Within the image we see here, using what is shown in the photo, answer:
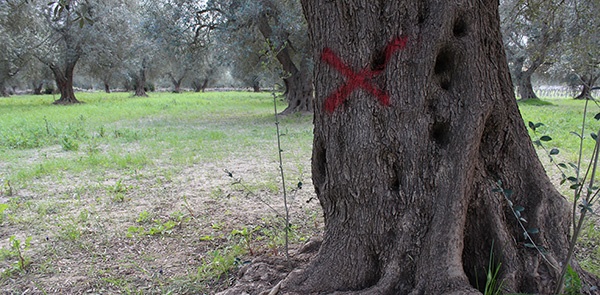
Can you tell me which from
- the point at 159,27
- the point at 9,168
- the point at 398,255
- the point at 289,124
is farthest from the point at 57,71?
the point at 398,255

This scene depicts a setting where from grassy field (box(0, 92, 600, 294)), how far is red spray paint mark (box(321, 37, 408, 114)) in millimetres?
1330

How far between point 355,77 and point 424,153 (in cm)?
52

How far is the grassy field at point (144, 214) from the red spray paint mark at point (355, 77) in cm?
133

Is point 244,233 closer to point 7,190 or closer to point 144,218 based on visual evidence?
point 144,218

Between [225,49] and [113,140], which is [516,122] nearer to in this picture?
[113,140]

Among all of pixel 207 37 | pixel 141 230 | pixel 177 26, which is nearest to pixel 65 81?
pixel 207 37

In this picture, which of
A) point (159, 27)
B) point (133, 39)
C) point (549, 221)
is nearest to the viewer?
point (549, 221)

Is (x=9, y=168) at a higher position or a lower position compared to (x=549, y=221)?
lower

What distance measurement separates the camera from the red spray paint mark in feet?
6.37

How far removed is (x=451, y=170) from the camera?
6.33 ft

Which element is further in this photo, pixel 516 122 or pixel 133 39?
pixel 133 39

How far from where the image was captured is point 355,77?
2.00m

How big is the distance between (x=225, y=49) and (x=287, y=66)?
89.3 inches

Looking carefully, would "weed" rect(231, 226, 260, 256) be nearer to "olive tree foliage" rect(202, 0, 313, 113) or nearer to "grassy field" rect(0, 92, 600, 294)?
"grassy field" rect(0, 92, 600, 294)
